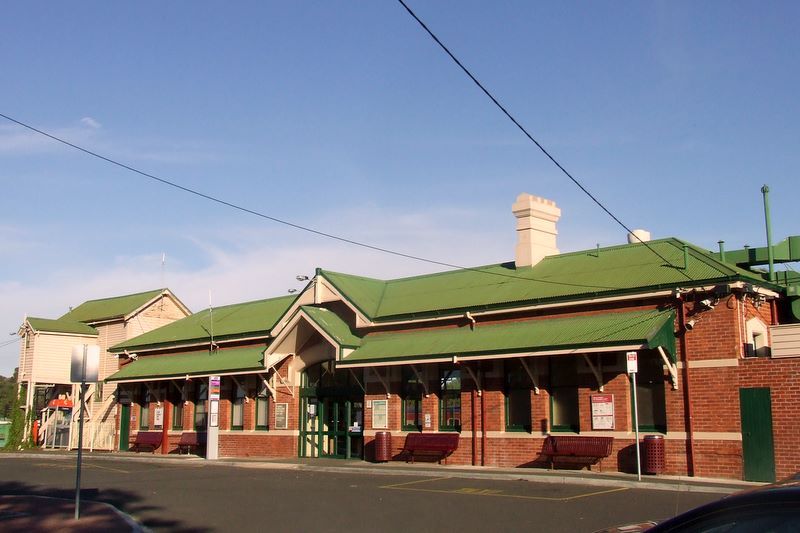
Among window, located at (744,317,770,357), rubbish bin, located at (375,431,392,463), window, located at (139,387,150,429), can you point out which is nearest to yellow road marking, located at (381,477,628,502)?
window, located at (744,317,770,357)

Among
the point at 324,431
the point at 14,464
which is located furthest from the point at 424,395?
the point at 14,464

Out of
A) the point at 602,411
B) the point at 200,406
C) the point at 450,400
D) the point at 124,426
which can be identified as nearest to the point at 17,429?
the point at 124,426

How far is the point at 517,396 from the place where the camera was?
23.0 metres

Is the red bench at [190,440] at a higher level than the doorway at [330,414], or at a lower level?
lower

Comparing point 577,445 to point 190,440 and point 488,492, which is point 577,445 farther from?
point 190,440

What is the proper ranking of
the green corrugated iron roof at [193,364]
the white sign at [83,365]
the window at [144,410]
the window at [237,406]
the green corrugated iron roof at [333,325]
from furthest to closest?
the window at [144,410], the window at [237,406], the green corrugated iron roof at [193,364], the green corrugated iron roof at [333,325], the white sign at [83,365]

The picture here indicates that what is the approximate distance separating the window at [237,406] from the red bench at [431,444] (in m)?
8.58

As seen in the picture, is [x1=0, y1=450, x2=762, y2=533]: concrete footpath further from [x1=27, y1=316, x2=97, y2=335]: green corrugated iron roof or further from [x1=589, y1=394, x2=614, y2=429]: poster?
[x1=27, y1=316, x2=97, y2=335]: green corrugated iron roof

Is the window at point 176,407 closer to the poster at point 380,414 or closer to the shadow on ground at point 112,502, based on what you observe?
the poster at point 380,414

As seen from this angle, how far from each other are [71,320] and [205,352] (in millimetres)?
12484

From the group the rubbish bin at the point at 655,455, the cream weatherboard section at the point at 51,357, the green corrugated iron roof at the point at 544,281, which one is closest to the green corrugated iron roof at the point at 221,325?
the cream weatherboard section at the point at 51,357

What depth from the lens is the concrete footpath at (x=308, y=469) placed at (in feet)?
42.1

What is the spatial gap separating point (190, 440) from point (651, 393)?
19025mm

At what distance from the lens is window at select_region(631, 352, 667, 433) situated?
66.4 feet
